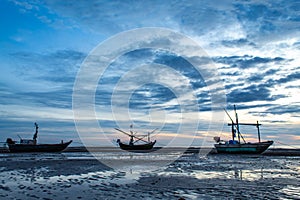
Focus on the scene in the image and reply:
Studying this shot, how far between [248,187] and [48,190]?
10.4 meters

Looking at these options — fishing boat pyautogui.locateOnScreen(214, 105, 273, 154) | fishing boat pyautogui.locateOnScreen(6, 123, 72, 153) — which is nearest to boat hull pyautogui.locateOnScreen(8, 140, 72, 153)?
fishing boat pyautogui.locateOnScreen(6, 123, 72, 153)

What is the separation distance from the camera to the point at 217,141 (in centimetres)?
7275

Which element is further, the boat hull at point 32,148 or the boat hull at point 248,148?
the boat hull at point 32,148

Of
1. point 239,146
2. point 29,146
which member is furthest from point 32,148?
point 239,146

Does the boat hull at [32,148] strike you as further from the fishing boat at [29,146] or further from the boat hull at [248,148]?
the boat hull at [248,148]

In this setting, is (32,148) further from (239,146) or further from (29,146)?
(239,146)

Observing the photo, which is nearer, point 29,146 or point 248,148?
point 248,148

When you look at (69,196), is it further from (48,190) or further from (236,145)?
(236,145)

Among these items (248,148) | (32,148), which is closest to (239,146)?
(248,148)

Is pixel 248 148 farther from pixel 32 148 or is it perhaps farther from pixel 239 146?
pixel 32 148

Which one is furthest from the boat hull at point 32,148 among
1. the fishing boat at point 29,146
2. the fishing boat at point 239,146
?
the fishing boat at point 239,146

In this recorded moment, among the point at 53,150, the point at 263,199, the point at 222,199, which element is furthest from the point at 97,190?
the point at 53,150

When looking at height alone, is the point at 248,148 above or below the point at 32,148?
above

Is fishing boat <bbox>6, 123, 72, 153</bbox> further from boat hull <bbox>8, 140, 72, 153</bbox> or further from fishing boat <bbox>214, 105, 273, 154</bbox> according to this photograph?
fishing boat <bbox>214, 105, 273, 154</bbox>
